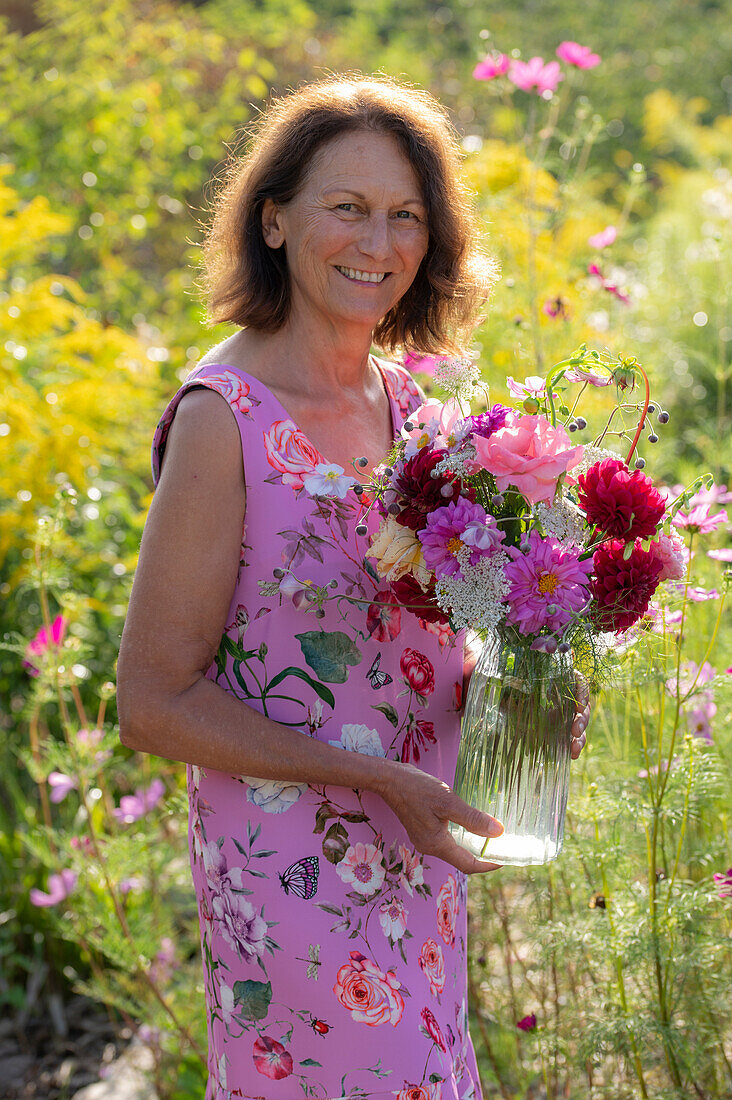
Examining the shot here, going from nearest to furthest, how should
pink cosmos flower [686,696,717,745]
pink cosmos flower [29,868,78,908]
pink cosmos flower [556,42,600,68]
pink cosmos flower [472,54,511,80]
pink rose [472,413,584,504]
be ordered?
1. pink rose [472,413,584,504]
2. pink cosmos flower [686,696,717,745]
3. pink cosmos flower [29,868,78,908]
4. pink cosmos flower [472,54,511,80]
5. pink cosmos flower [556,42,600,68]

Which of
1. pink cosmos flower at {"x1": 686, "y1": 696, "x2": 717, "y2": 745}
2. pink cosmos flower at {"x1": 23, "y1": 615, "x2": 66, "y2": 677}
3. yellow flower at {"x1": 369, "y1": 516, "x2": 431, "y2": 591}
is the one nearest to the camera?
yellow flower at {"x1": 369, "y1": 516, "x2": 431, "y2": 591}

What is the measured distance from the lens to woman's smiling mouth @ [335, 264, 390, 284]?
153cm

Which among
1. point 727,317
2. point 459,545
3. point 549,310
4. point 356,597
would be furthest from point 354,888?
point 727,317

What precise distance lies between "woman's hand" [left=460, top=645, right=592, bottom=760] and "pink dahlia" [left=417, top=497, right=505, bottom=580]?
0.24 metres

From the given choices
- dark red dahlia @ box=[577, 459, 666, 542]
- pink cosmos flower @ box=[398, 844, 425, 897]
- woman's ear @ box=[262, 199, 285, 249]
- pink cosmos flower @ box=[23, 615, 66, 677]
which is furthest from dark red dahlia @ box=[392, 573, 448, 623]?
pink cosmos flower @ box=[23, 615, 66, 677]

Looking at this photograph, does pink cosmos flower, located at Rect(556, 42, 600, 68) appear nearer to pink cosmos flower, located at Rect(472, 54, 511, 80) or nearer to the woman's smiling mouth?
pink cosmos flower, located at Rect(472, 54, 511, 80)

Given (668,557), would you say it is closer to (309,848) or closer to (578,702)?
(578,702)

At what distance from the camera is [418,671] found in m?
1.54

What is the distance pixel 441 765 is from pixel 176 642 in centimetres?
46

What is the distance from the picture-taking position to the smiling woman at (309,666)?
1.36 meters

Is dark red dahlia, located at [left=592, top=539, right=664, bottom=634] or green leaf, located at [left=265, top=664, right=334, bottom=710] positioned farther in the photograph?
green leaf, located at [left=265, top=664, right=334, bottom=710]

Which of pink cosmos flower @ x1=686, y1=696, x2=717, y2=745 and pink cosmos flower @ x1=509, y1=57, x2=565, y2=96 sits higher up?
pink cosmos flower @ x1=509, y1=57, x2=565, y2=96

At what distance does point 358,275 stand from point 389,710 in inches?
24.2

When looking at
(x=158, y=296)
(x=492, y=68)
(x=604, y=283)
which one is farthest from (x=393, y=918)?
(x=158, y=296)
